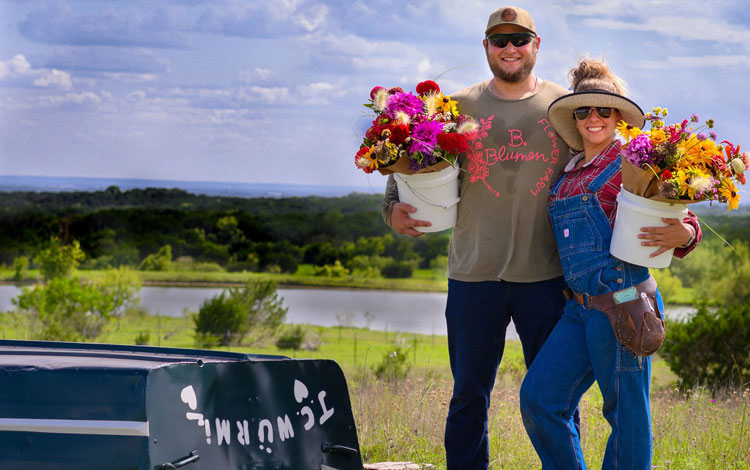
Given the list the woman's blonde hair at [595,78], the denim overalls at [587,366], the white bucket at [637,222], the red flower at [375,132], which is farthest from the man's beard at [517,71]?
the white bucket at [637,222]

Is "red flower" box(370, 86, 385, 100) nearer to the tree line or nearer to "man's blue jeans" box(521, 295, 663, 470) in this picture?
"man's blue jeans" box(521, 295, 663, 470)

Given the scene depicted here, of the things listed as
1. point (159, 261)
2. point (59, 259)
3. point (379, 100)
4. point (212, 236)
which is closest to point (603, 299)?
point (379, 100)

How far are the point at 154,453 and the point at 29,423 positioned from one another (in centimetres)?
35

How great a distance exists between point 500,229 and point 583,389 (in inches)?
30.5

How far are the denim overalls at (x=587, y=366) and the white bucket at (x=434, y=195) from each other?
1.77ft

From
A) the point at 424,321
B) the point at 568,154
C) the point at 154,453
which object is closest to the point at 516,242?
the point at 568,154

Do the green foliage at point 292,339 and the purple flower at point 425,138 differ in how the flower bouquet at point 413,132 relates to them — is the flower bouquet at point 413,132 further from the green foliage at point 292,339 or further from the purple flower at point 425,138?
the green foliage at point 292,339

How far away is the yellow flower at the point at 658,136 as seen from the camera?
3111 mm

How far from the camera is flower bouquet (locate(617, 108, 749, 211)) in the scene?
10.0ft

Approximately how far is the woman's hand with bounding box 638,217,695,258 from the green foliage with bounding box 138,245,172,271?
34435 mm

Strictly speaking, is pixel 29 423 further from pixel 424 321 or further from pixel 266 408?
pixel 424 321

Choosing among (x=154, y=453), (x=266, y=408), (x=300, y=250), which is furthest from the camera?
(x=300, y=250)

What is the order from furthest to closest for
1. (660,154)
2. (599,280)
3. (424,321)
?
(424,321) → (599,280) → (660,154)

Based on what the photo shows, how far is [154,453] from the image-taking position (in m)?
2.26
